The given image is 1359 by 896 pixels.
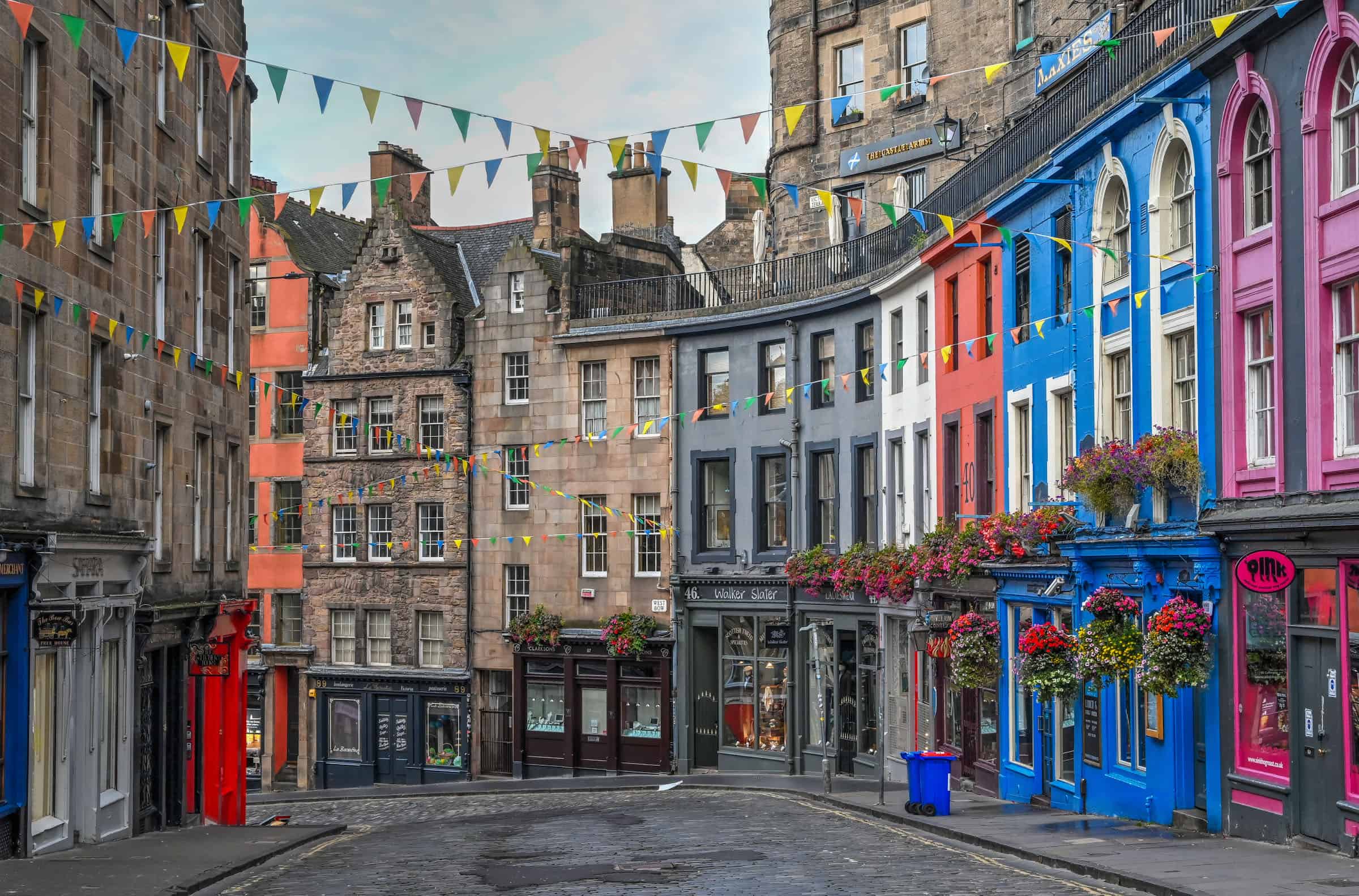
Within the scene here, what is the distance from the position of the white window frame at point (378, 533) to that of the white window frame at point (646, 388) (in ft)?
24.6

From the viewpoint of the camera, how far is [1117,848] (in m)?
18.4

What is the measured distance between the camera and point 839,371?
1426 inches

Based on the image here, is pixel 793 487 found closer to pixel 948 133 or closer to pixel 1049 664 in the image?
pixel 948 133

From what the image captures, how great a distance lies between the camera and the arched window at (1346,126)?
16.9 metres

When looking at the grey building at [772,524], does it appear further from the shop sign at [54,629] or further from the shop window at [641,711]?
the shop sign at [54,629]

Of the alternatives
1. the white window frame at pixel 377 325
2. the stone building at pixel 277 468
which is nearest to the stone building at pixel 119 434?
the white window frame at pixel 377 325

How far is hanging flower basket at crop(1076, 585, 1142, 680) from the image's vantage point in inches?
814

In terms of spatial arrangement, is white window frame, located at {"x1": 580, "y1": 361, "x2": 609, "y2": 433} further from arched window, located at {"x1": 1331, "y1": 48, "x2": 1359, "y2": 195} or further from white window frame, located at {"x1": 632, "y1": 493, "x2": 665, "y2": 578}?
arched window, located at {"x1": 1331, "y1": 48, "x2": 1359, "y2": 195}

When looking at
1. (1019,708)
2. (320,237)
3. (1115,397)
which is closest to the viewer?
(1115,397)

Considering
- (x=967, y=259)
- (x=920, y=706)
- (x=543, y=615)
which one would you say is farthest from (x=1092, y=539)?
(x=543, y=615)

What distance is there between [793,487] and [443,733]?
1148 cm

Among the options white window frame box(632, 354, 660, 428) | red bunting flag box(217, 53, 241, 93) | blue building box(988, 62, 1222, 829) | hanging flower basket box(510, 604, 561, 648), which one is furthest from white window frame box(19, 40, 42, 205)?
hanging flower basket box(510, 604, 561, 648)

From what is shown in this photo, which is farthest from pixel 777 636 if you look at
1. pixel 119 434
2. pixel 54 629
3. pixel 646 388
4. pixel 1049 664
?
pixel 54 629

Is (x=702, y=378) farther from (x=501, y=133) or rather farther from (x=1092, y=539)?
(x=501, y=133)
